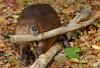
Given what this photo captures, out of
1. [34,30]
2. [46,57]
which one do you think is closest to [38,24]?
[34,30]

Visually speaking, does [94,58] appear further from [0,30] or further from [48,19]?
[0,30]

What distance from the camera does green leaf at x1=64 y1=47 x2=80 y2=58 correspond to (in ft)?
17.6

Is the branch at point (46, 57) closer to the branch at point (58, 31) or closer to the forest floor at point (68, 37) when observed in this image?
the forest floor at point (68, 37)

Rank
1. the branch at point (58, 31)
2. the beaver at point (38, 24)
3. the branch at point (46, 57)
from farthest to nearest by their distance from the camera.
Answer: the beaver at point (38, 24), the branch at point (58, 31), the branch at point (46, 57)

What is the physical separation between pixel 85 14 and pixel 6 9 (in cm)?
174

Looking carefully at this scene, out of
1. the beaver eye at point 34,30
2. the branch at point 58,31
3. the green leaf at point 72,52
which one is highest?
the beaver eye at point 34,30

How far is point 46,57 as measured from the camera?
511 cm

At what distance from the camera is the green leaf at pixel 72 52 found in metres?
5.35

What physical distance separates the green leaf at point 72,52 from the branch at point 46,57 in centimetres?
14

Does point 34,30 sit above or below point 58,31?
above

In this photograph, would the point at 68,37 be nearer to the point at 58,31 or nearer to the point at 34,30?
the point at 58,31

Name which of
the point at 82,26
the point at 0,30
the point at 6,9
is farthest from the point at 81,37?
the point at 6,9

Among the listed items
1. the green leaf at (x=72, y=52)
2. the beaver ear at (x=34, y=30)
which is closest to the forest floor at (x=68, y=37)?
the green leaf at (x=72, y=52)

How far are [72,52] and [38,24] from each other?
0.68m
